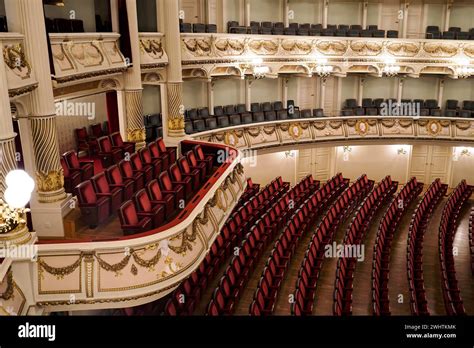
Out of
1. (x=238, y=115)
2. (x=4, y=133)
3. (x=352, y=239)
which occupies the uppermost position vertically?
(x=4, y=133)

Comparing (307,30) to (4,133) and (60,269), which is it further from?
(60,269)

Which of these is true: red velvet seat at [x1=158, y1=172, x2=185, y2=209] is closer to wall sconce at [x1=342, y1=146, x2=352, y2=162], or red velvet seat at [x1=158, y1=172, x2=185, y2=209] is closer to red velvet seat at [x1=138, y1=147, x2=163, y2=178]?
red velvet seat at [x1=138, y1=147, x2=163, y2=178]

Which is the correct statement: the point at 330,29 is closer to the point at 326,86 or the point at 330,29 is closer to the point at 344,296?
the point at 326,86

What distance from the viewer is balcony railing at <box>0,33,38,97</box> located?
4234 millimetres

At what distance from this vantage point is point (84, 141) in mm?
8664

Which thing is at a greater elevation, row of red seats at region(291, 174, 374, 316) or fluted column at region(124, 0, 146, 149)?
fluted column at region(124, 0, 146, 149)

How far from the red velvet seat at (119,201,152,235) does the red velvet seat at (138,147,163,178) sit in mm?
1787

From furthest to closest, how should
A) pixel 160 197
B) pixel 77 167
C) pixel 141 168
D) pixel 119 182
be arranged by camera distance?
pixel 141 168 → pixel 77 167 → pixel 119 182 → pixel 160 197

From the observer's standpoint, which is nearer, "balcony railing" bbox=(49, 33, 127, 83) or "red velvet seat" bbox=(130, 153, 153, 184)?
"balcony railing" bbox=(49, 33, 127, 83)

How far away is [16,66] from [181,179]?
2593mm

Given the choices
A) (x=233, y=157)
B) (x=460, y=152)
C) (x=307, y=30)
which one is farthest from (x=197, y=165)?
(x=460, y=152)

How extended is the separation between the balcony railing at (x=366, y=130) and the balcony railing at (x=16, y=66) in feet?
22.5

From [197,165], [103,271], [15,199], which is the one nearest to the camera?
[15,199]

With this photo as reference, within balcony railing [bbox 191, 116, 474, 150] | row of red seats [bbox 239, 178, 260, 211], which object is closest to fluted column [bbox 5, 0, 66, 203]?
row of red seats [bbox 239, 178, 260, 211]
